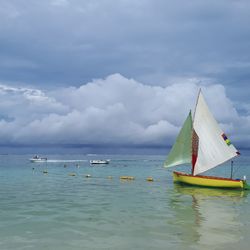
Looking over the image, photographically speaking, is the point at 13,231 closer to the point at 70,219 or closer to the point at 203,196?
the point at 70,219

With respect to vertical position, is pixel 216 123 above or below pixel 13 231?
above

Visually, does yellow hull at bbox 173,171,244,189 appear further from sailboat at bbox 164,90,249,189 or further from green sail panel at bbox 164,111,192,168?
green sail panel at bbox 164,111,192,168

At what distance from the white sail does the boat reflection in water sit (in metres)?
7.93

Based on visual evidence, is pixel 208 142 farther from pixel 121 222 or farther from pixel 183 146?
pixel 121 222

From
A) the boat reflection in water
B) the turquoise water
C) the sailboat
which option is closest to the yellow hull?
the sailboat

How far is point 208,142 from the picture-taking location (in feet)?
175

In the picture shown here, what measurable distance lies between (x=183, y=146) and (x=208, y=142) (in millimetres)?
4375

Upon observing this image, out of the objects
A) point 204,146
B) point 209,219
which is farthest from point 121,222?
point 204,146

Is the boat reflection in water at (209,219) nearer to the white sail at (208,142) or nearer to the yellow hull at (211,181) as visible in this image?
the yellow hull at (211,181)

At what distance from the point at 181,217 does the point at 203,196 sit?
15.8 m

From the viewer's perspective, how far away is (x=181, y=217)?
2731 cm

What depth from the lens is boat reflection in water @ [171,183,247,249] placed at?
1948 cm

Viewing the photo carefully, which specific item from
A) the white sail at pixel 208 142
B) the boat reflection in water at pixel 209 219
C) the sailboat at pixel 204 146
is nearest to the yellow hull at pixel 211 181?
the sailboat at pixel 204 146

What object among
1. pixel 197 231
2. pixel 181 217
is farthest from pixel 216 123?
pixel 197 231
